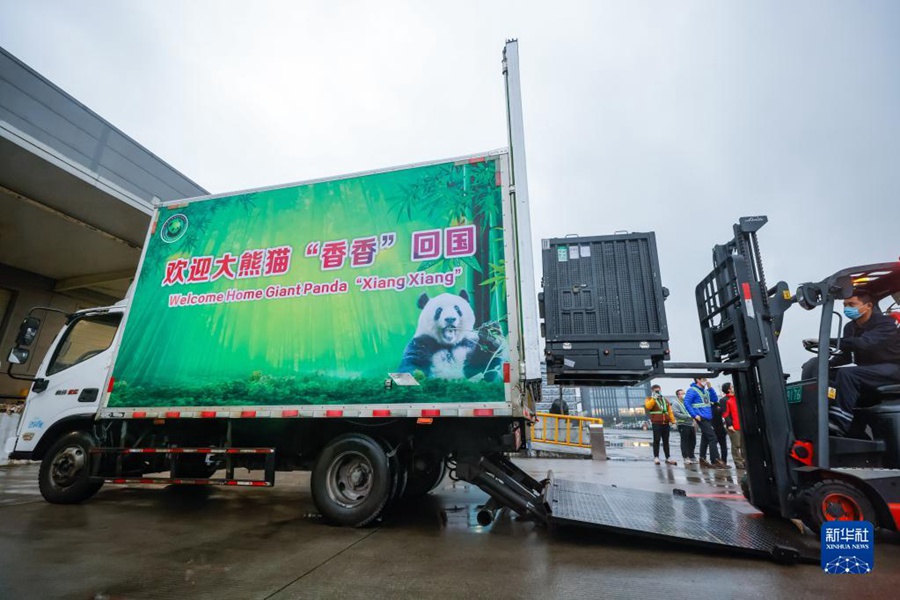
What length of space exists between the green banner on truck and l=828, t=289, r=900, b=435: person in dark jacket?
3.05 m

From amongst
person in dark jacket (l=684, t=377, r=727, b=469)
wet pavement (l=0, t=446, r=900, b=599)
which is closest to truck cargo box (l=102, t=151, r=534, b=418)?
wet pavement (l=0, t=446, r=900, b=599)

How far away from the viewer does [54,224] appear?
32.4 ft

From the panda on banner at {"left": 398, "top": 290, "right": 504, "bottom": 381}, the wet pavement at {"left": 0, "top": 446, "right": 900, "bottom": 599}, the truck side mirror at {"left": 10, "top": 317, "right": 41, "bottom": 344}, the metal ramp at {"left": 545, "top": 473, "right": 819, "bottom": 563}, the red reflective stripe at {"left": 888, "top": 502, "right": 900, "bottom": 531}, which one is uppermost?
the truck side mirror at {"left": 10, "top": 317, "right": 41, "bottom": 344}

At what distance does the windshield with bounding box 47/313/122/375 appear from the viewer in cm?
555

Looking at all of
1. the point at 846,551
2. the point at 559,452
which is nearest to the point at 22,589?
the point at 846,551

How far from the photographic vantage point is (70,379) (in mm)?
A: 5430

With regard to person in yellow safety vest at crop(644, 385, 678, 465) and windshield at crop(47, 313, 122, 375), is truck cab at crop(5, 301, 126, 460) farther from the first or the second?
person in yellow safety vest at crop(644, 385, 678, 465)

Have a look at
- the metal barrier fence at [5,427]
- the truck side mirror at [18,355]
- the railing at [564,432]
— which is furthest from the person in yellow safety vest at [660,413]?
the metal barrier fence at [5,427]

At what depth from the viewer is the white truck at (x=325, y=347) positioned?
4.07 m

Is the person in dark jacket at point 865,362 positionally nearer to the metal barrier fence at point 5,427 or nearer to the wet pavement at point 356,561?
Answer: the wet pavement at point 356,561

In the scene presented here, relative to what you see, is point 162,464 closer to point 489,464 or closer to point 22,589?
point 22,589

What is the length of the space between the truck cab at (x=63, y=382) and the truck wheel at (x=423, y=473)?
3.83 m

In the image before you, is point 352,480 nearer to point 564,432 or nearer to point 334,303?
point 334,303

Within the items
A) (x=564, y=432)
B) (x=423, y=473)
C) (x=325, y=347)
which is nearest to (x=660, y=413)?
(x=564, y=432)
